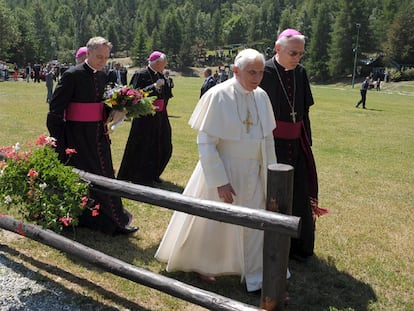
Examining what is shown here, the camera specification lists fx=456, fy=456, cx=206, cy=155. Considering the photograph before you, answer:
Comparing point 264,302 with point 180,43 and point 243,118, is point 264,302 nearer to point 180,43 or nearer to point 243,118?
point 243,118

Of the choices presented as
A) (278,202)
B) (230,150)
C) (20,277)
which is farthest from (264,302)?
(20,277)

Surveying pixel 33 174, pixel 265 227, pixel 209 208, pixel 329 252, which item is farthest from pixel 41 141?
pixel 329 252

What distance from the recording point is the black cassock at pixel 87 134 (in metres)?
4.84

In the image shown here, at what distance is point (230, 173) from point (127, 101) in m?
1.86

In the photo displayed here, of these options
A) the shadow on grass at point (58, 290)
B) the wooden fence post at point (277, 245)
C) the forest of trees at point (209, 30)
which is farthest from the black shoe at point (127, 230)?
the forest of trees at point (209, 30)

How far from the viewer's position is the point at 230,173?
3939 millimetres

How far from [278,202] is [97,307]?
1767 millimetres

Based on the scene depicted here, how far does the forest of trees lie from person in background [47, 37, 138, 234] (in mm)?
64733

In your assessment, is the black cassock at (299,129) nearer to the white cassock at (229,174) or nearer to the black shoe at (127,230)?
the white cassock at (229,174)

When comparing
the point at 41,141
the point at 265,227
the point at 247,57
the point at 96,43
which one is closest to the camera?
the point at 265,227

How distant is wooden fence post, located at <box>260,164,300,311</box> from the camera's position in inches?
123

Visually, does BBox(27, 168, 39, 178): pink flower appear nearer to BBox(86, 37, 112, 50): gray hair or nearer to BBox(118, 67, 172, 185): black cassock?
BBox(86, 37, 112, 50): gray hair

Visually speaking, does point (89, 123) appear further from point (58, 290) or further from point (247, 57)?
point (247, 57)

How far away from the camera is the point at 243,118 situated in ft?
12.8
